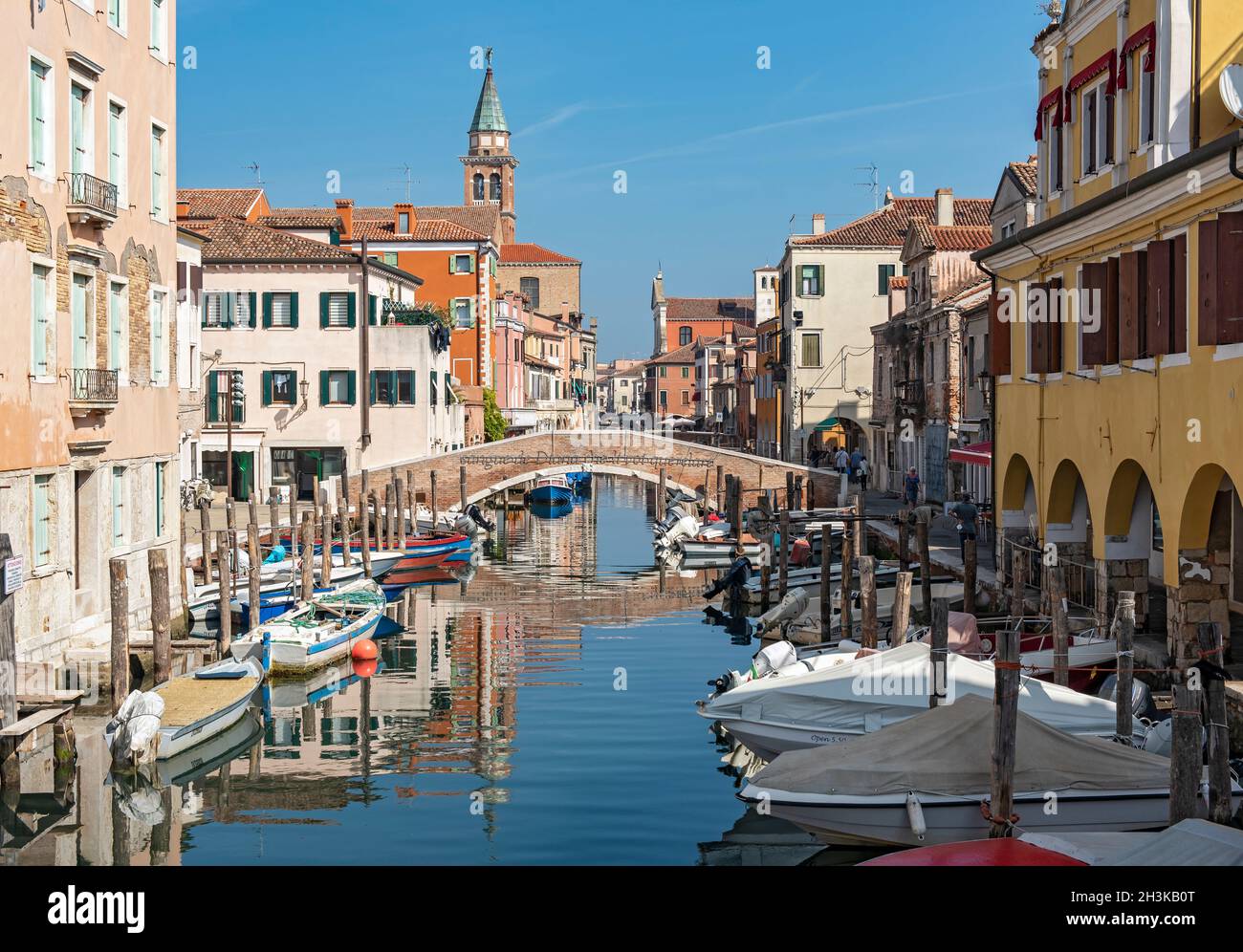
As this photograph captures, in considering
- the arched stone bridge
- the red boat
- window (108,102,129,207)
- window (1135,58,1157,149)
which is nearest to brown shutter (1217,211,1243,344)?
window (1135,58,1157,149)

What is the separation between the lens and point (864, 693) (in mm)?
14898

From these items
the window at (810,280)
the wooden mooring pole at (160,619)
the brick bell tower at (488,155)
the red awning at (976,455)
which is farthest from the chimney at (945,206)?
the brick bell tower at (488,155)

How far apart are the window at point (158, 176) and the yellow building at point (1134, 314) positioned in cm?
1201

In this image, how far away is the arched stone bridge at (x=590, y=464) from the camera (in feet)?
143

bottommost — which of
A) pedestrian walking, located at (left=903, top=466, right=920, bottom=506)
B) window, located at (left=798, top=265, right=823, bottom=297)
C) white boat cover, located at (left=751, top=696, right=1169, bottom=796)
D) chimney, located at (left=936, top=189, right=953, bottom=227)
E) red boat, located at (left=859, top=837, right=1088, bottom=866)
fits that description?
red boat, located at (left=859, top=837, right=1088, bottom=866)

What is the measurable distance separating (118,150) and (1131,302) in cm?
1297

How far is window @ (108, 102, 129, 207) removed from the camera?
19.5 meters

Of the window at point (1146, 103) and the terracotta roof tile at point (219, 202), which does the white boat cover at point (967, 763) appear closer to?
the window at point (1146, 103)

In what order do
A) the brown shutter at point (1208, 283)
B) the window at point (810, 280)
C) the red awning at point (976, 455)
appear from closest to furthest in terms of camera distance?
1. the brown shutter at point (1208, 283)
2. the red awning at point (976, 455)
3. the window at point (810, 280)

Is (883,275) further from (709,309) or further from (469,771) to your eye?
(709,309)

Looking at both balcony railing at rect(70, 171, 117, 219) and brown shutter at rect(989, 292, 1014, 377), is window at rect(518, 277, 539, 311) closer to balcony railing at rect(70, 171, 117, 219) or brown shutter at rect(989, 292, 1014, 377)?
brown shutter at rect(989, 292, 1014, 377)

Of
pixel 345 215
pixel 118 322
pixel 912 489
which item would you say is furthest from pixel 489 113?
pixel 118 322

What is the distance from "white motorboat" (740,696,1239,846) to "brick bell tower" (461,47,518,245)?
274ft
